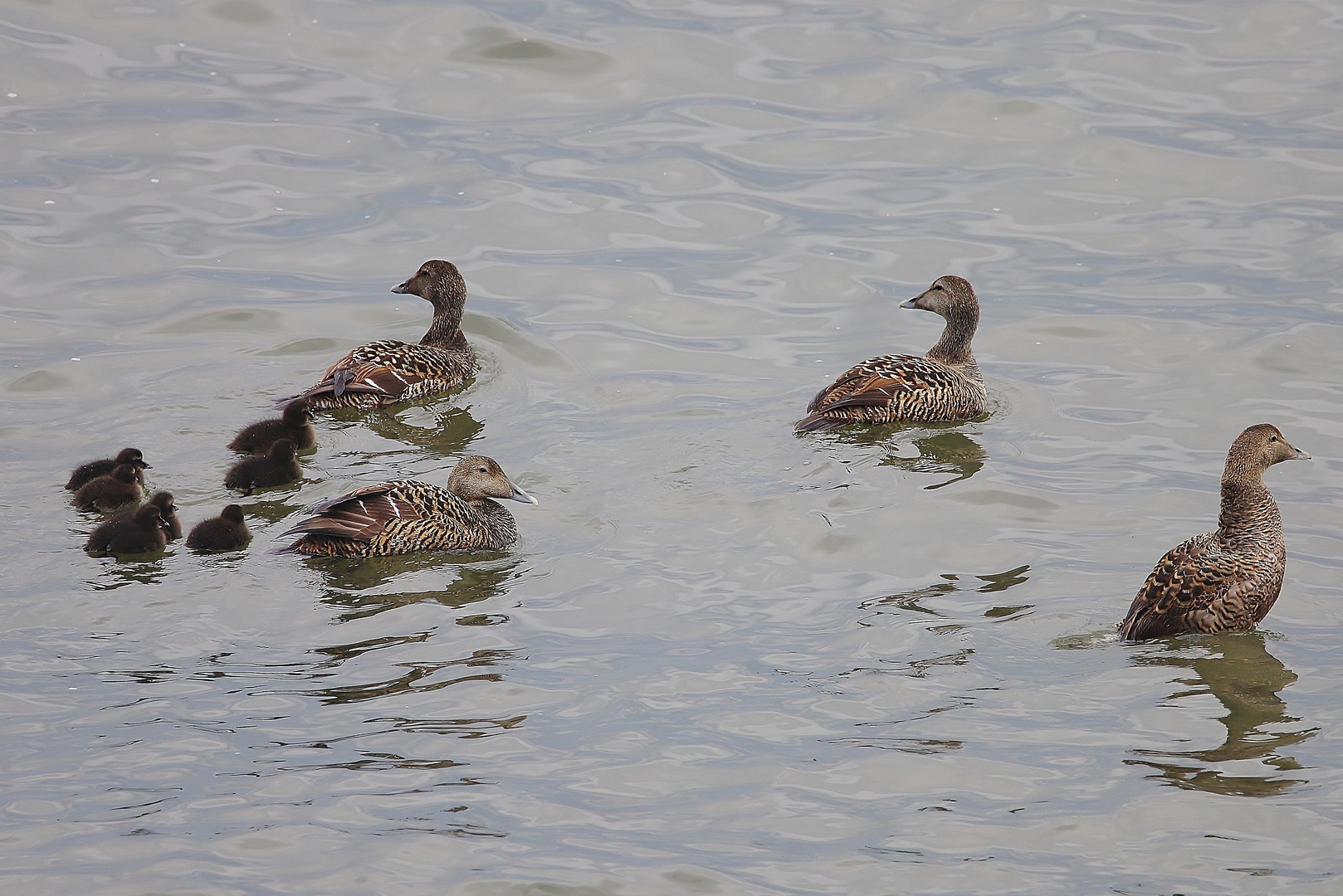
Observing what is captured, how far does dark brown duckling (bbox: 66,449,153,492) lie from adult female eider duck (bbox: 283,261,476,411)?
1.79 meters

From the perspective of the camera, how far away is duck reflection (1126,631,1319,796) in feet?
21.5

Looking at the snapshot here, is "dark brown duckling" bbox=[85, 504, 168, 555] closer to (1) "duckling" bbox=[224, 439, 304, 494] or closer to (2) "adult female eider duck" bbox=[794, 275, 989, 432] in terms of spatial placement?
(1) "duckling" bbox=[224, 439, 304, 494]

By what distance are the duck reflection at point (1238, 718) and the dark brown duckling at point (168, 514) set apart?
204 inches

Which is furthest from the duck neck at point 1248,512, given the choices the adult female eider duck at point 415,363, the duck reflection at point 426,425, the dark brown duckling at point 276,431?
the adult female eider duck at point 415,363

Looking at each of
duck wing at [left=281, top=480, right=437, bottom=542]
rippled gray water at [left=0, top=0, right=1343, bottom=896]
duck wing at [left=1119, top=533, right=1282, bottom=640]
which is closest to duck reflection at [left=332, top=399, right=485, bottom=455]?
rippled gray water at [left=0, top=0, right=1343, bottom=896]

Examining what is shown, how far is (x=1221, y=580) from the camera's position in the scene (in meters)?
7.80

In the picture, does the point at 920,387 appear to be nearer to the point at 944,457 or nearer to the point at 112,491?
the point at 944,457

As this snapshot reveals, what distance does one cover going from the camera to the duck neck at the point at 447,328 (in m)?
12.3

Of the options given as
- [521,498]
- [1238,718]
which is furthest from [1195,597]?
[521,498]

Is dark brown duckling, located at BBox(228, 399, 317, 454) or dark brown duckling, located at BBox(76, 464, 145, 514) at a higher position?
dark brown duckling, located at BBox(228, 399, 317, 454)

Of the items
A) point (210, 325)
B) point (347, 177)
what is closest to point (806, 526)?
point (210, 325)

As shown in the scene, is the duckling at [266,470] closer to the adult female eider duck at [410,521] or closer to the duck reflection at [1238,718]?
the adult female eider duck at [410,521]

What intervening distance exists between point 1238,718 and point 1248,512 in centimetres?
143

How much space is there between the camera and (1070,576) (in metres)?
8.66
